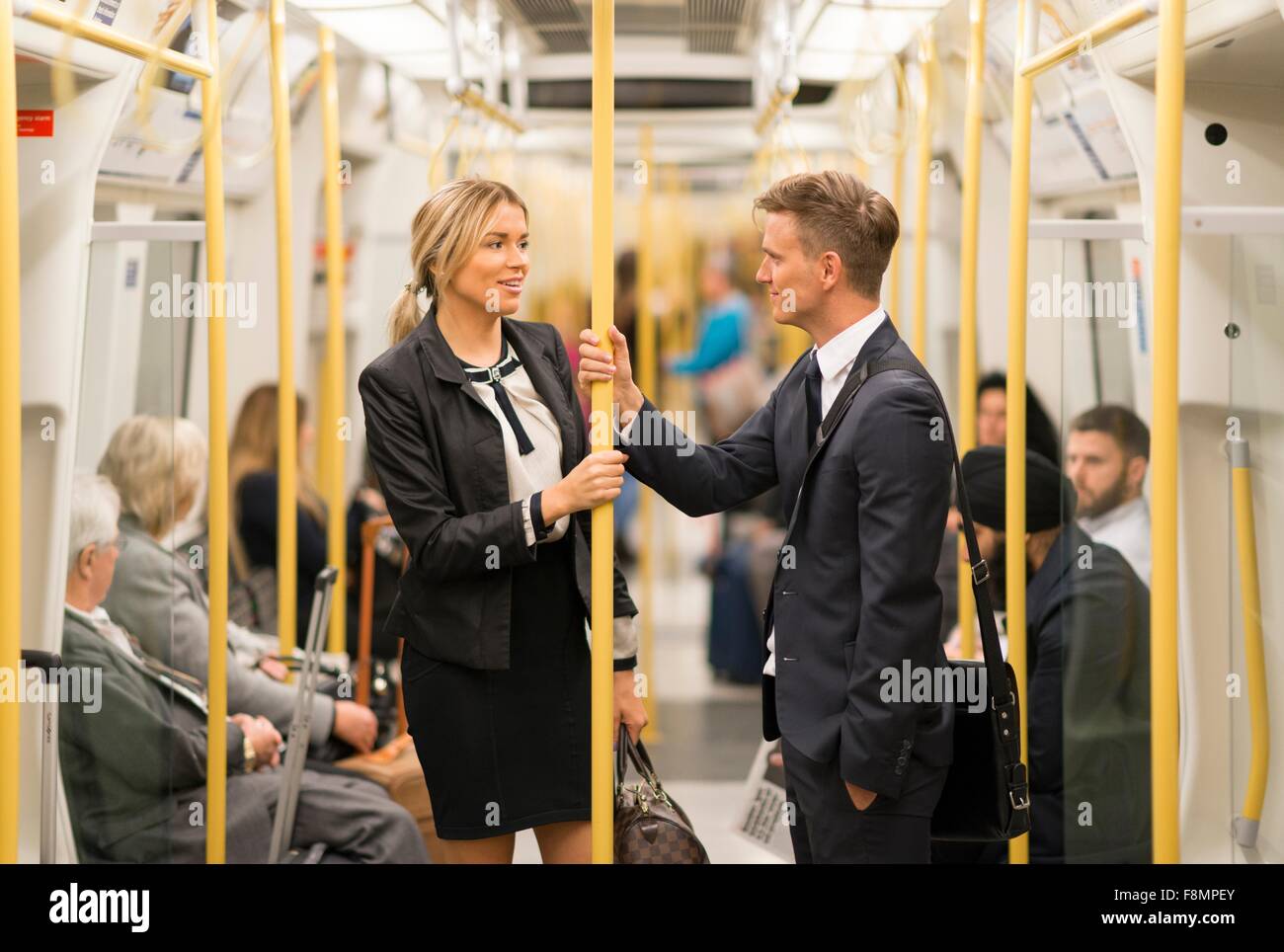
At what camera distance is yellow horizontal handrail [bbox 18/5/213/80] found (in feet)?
8.50

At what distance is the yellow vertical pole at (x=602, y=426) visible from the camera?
2.46 meters

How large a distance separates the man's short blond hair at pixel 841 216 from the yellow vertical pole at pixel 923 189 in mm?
1526

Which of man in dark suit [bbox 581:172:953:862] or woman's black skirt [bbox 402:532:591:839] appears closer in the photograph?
man in dark suit [bbox 581:172:953:862]

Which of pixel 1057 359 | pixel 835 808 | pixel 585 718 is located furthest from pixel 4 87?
pixel 1057 359

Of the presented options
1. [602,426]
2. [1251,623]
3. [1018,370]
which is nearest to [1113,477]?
[1018,370]

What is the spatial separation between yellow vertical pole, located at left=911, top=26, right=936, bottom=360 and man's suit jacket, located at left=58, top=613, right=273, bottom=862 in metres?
2.23

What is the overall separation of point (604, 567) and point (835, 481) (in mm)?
455

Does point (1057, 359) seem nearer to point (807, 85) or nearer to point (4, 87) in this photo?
point (807, 85)

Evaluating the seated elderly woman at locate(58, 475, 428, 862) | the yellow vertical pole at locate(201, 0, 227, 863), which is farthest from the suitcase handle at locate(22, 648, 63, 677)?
the yellow vertical pole at locate(201, 0, 227, 863)

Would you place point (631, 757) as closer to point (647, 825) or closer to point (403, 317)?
point (647, 825)

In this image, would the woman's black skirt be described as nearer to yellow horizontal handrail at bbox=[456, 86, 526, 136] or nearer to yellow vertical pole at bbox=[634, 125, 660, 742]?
yellow horizontal handrail at bbox=[456, 86, 526, 136]

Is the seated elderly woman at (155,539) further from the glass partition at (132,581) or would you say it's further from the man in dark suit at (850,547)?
the man in dark suit at (850,547)

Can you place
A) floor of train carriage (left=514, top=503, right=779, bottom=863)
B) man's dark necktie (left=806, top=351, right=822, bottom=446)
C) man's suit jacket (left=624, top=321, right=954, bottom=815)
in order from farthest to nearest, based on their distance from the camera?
1. floor of train carriage (left=514, top=503, right=779, bottom=863)
2. man's dark necktie (left=806, top=351, right=822, bottom=446)
3. man's suit jacket (left=624, top=321, right=954, bottom=815)

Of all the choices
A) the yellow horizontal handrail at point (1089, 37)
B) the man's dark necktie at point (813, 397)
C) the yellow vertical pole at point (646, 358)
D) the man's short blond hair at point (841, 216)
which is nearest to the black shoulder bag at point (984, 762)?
the man's dark necktie at point (813, 397)
